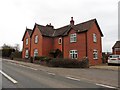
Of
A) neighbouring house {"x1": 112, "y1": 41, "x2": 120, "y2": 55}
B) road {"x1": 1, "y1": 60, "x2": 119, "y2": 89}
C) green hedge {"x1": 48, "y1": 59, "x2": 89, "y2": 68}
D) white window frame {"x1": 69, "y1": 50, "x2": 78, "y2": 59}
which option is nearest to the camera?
road {"x1": 1, "y1": 60, "x2": 119, "y2": 89}

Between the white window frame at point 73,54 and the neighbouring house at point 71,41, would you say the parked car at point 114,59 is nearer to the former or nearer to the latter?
the neighbouring house at point 71,41

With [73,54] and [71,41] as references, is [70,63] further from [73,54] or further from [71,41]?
[71,41]

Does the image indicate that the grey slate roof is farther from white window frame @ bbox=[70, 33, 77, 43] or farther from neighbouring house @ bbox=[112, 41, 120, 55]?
neighbouring house @ bbox=[112, 41, 120, 55]

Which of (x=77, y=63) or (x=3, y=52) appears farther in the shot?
(x=3, y=52)

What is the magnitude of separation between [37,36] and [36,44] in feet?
5.79

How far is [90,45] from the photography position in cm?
3198

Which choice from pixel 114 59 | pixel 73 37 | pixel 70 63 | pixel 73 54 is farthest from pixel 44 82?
pixel 73 37

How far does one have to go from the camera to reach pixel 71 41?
34.2m

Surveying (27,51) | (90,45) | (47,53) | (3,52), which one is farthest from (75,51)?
(3,52)

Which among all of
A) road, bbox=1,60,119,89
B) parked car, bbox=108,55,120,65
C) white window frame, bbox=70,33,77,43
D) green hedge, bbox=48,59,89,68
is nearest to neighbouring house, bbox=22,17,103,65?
white window frame, bbox=70,33,77,43

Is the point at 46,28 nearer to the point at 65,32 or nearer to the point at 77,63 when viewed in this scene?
the point at 65,32

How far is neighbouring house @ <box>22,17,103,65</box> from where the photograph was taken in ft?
105

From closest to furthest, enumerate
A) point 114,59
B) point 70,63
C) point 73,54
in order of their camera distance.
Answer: point 70,63 < point 114,59 < point 73,54

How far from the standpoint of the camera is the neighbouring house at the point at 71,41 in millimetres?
31953
